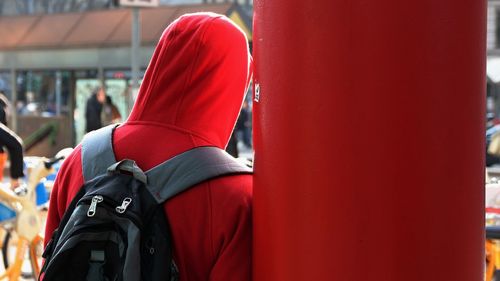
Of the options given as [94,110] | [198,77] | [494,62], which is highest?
[494,62]

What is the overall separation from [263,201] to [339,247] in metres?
0.19

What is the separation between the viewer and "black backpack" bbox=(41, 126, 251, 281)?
1548mm

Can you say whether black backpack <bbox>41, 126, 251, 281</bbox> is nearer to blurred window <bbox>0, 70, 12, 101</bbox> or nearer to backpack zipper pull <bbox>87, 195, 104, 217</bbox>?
backpack zipper pull <bbox>87, 195, 104, 217</bbox>

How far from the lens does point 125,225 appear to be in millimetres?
1557

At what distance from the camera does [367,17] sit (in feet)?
4.39

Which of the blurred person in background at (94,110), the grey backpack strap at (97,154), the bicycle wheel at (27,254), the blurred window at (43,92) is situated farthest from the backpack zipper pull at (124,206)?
the blurred window at (43,92)

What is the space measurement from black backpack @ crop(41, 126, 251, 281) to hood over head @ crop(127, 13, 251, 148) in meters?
0.12

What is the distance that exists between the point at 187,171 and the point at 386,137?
0.46 m

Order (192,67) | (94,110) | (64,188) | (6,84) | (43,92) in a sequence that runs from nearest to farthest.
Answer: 1. (192,67)
2. (64,188)
3. (94,110)
4. (43,92)
5. (6,84)

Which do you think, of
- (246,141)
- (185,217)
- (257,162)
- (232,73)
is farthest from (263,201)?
(246,141)

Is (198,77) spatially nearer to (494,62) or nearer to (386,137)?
(386,137)

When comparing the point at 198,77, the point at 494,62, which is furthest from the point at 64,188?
the point at 494,62

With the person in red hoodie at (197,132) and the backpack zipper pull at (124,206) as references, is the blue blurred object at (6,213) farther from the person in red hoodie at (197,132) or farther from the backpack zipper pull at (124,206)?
the backpack zipper pull at (124,206)

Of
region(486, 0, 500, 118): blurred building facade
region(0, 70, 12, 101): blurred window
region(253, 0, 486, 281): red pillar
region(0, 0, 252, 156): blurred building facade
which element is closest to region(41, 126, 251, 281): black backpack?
region(253, 0, 486, 281): red pillar
